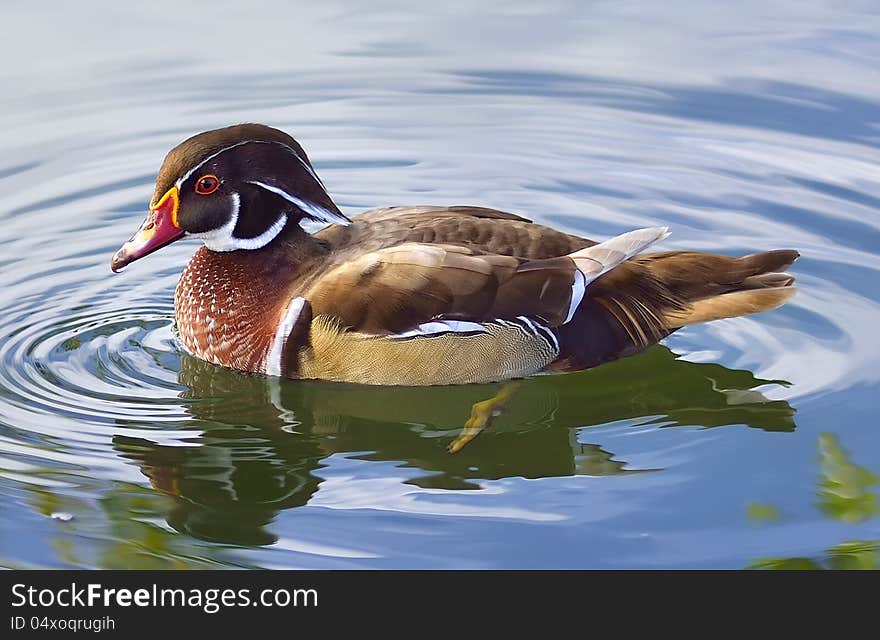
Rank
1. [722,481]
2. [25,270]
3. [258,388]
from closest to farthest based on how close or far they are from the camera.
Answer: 1. [722,481]
2. [258,388]
3. [25,270]

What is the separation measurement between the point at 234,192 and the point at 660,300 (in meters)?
2.22

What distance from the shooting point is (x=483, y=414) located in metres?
7.21

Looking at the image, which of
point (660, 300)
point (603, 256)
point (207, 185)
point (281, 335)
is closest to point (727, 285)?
point (660, 300)

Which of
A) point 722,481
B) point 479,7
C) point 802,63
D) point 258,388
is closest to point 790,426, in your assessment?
point 722,481

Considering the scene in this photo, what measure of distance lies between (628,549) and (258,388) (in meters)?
2.37

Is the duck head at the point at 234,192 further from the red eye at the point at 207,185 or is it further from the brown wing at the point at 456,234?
the brown wing at the point at 456,234

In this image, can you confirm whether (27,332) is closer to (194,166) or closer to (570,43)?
(194,166)

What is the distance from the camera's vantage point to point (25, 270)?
8.73 m

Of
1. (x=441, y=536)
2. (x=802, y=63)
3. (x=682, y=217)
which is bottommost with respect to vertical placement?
(x=441, y=536)

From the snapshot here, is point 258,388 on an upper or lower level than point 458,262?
lower

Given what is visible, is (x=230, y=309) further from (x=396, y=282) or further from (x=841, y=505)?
(x=841, y=505)

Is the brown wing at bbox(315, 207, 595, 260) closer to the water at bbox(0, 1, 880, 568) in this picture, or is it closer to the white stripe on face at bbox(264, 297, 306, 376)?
the white stripe on face at bbox(264, 297, 306, 376)

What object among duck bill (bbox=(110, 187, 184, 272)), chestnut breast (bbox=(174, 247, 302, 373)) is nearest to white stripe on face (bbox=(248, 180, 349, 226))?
chestnut breast (bbox=(174, 247, 302, 373))

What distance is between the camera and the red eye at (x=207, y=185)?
7.47 meters
